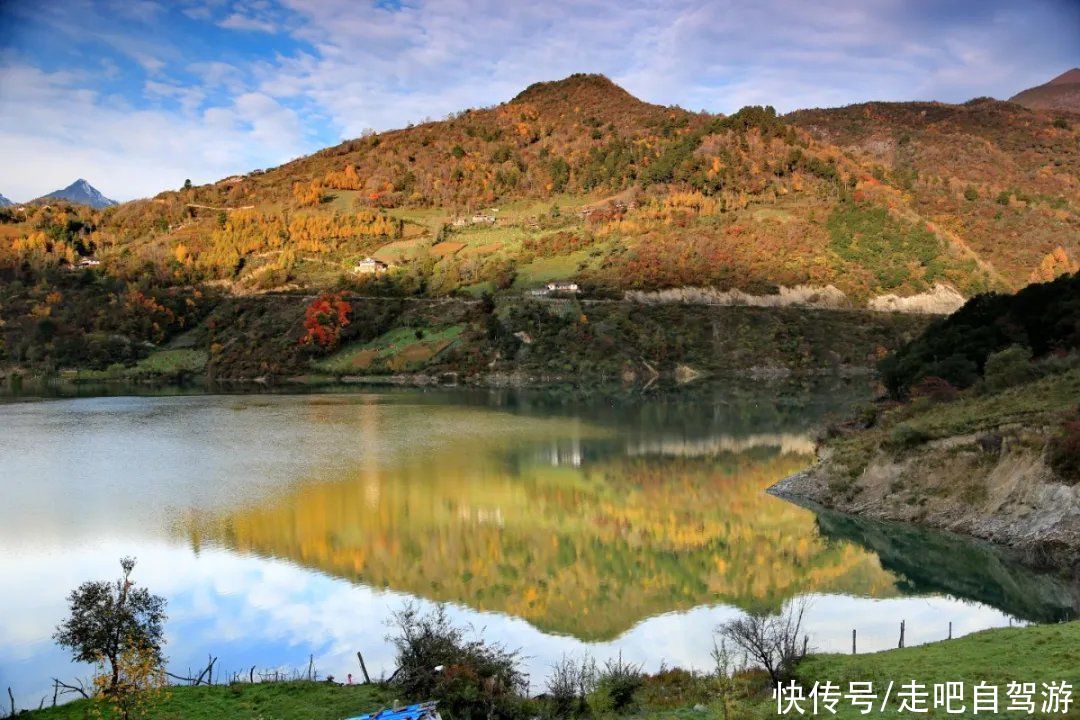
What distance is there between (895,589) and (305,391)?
225 feet

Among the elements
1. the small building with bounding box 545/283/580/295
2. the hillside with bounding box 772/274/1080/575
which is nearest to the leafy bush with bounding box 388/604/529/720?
the hillside with bounding box 772/274/1080/575

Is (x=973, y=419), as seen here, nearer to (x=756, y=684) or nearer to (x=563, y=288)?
(x=756, y=684)

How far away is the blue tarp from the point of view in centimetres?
1144

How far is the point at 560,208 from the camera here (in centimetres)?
15425

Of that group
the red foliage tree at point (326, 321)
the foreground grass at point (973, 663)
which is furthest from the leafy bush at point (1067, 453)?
the red foliage tree at point (326, 321)

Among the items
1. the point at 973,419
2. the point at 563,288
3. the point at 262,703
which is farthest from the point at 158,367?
the point at 262,703

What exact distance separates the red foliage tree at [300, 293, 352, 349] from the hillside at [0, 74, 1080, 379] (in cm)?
447

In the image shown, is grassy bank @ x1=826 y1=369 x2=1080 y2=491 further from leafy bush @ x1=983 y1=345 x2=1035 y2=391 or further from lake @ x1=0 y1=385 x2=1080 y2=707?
lake @ x1=0 y1=385 x2=1080 y2=707

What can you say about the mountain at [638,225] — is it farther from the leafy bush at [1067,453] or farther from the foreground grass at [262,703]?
the foreground grass at [262,703]

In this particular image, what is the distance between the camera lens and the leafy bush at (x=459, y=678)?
1265cm

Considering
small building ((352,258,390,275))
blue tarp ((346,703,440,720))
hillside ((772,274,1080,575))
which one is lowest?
blue tarp ((346,703,440,720))

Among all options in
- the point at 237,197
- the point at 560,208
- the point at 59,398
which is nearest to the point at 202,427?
the point at 59,398

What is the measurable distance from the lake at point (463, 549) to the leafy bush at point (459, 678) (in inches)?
92.2

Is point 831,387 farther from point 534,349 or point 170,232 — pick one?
point 170,232
